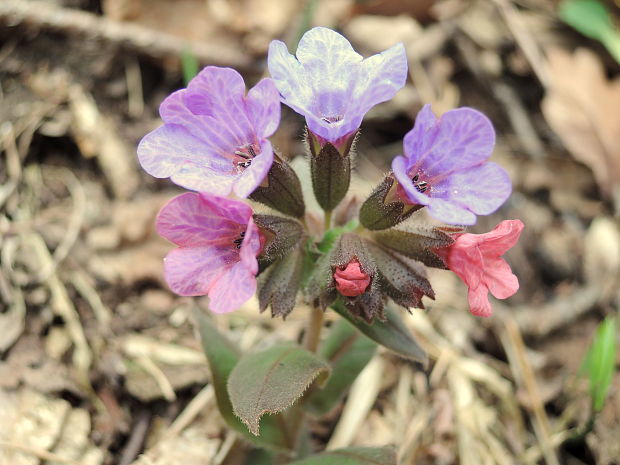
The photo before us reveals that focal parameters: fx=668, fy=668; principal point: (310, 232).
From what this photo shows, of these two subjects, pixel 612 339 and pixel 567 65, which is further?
pixel 567 65

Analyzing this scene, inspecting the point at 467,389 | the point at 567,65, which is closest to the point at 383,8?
the point at 567,65

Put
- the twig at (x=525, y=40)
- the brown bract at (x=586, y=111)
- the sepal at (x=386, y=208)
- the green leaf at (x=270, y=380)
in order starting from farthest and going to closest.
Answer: the twig at (x=525, y=40) → the brown bract at (x=586, y=111) → the sepal at (x=386, y=208) → the green leaf at (x=270, y=380)

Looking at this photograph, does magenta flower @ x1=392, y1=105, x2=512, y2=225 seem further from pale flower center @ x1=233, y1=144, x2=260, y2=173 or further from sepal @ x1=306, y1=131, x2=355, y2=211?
pale flower center @ x1=233, y1=144, x2=260, y2=173

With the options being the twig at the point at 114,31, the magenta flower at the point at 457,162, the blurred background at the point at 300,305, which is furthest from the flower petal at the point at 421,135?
the twig at the point at 114,31

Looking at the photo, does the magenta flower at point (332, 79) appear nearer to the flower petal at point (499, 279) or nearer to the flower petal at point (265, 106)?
the flower petal at point (265, 106)

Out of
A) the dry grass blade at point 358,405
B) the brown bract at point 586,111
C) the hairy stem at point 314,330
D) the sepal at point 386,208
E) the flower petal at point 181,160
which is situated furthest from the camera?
the brown bract at point 586,111

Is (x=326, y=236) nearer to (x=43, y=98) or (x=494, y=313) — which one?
(x=494, y=313)

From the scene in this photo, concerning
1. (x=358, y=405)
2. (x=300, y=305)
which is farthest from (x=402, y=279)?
(x=300, y=305)
